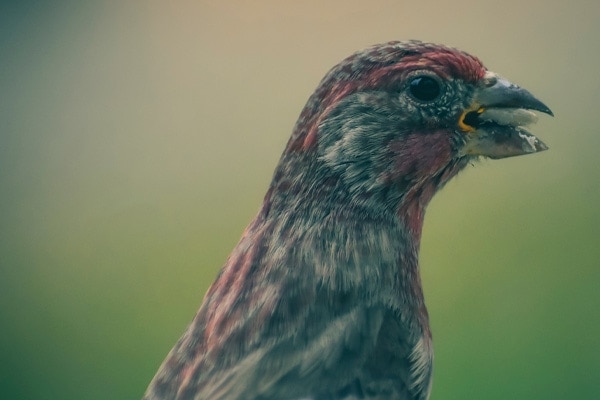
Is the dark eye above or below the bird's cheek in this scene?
above

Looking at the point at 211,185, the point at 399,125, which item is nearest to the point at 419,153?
the point at 399,125

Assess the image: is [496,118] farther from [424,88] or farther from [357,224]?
[357,224]

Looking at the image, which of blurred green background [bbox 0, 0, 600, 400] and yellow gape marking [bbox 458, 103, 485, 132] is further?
blurred green background [bbox 0, 0, 600, 400]

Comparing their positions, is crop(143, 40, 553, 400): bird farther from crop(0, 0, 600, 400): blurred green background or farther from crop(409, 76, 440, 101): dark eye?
crop(0, 0, 600, 400): blurred green background

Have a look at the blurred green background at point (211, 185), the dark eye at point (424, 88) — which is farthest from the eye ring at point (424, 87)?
the blurred green background at point (211, 185)

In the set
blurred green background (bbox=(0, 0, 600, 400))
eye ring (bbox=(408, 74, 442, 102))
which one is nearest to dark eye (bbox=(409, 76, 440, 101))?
eye ring (bbox=(408, 74, 442, 102))

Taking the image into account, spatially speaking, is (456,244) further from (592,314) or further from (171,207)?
(171,207)

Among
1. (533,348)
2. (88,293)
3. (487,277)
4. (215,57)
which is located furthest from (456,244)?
(88,293)

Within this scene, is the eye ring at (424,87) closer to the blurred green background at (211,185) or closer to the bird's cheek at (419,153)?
the bird's cheek at (419,153)
